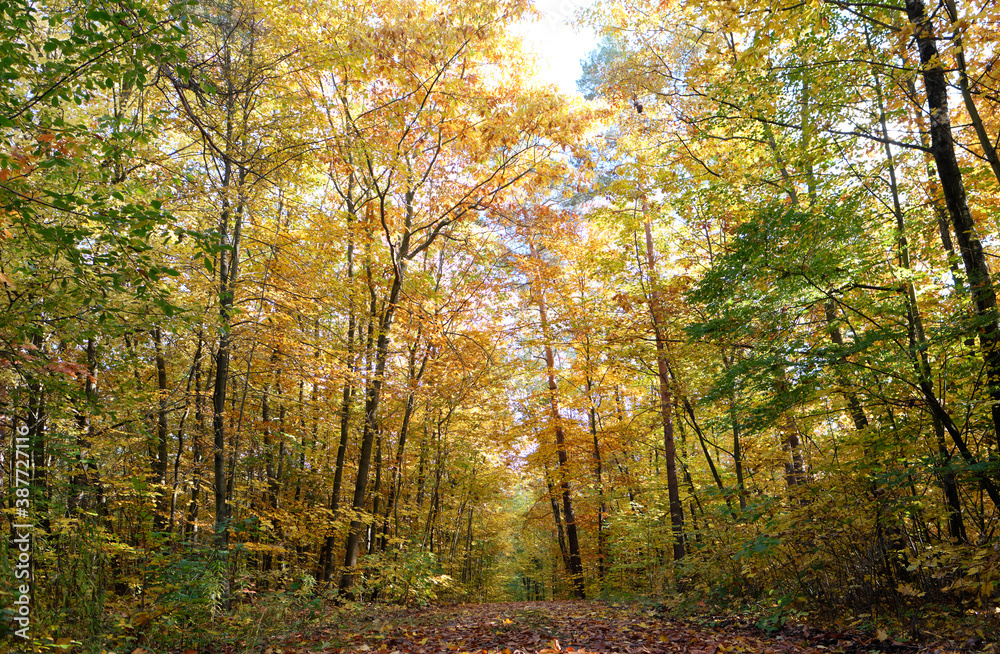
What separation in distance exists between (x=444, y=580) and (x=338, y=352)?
510 cm

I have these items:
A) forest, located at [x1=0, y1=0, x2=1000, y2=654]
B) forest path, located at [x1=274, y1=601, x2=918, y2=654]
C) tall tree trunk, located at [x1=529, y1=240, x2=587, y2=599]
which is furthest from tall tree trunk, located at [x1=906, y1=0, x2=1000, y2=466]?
tall tree trunk, located at [x1=529, y1=240, x2=587, y2=599]

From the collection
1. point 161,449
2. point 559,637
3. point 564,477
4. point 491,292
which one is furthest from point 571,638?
point 161,449

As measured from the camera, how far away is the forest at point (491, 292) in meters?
4.77

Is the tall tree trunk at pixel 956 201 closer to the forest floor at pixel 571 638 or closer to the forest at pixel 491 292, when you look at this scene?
the forest at pixel 491 292

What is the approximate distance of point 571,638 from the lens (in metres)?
5.30

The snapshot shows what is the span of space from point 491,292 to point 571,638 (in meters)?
8.52

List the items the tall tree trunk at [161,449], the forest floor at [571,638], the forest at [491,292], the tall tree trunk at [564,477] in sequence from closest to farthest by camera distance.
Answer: the forest floor at [571,638], the forest at [491,292], the tall tree trunk at [161,449], the tall tree trunk at [564,477]

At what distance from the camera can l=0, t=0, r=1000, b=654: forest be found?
4.77 meters

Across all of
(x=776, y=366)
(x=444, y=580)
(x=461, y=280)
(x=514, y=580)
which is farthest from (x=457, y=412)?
(x=514, y=580)

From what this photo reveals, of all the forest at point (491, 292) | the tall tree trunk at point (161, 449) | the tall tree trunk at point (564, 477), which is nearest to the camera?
the forest at point (491, 292)

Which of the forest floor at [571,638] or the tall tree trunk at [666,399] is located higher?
the tall tree trunk at [666,399]

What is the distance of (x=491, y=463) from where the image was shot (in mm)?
19219

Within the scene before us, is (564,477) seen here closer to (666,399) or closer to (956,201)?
(666,399)

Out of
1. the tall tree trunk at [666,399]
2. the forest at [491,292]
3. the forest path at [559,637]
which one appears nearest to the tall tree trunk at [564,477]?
the forest at [491,292]
